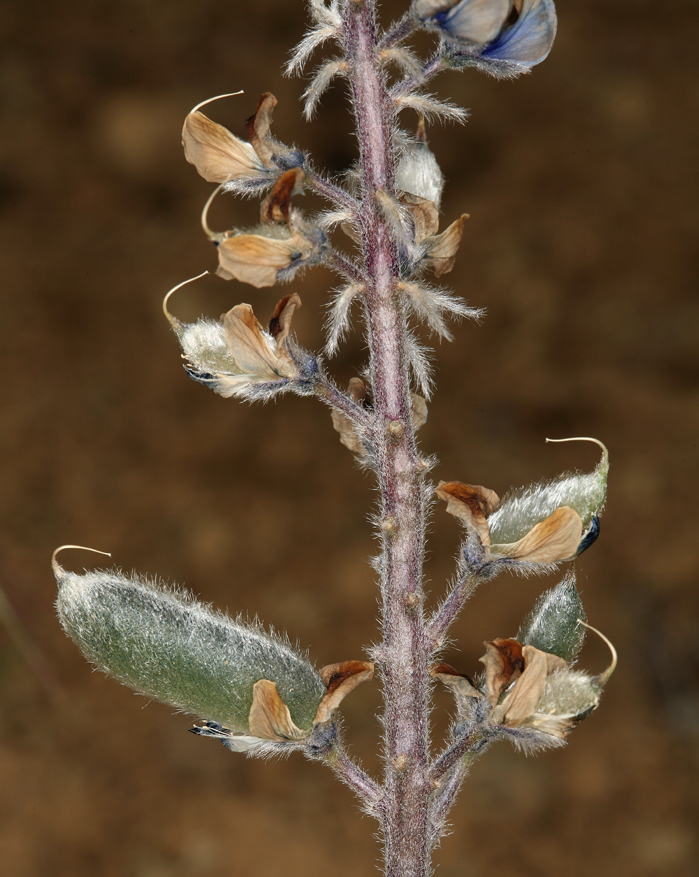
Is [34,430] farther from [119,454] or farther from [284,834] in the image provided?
[284,834]

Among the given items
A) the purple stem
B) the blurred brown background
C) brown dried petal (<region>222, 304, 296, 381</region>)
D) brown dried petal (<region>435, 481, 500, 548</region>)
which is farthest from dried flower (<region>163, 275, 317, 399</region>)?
the blurred brown background

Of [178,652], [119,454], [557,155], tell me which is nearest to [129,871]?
[119,454]

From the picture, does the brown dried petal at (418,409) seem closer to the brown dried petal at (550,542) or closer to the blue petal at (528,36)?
the brown dried petal at (550,542)

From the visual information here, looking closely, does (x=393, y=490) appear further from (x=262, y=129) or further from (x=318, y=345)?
(x=318, y=345)

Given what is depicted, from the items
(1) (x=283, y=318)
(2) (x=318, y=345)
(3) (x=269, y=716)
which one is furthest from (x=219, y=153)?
(2) (x=318, y=345)

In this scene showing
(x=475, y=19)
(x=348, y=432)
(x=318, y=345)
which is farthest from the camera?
(x=318, y=345)

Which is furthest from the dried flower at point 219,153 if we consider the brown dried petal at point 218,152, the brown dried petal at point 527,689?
the brown dried petal at point 527,689
